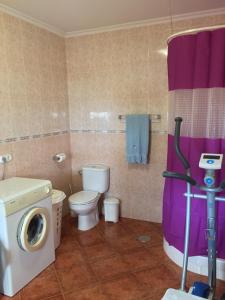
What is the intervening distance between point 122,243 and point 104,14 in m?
2.42

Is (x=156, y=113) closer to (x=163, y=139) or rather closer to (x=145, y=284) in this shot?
(x=163, y=139)

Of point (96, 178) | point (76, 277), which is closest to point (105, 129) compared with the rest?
point (96, 178)

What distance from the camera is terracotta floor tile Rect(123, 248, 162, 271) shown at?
2.38 meters

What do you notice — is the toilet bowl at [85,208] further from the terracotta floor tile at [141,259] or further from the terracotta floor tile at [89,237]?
the terracotta floor tile at [141,259]

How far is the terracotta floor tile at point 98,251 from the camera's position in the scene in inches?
100

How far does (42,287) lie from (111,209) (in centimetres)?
133

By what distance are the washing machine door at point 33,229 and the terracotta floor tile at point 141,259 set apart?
831 mm

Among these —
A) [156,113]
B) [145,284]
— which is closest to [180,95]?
[156,113]

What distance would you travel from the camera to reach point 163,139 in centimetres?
304

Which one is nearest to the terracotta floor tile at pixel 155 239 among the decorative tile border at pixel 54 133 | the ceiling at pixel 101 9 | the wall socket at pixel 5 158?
the decorative tile border at pixel 54 133

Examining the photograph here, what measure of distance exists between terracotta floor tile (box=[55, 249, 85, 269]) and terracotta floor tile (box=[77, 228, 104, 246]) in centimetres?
19

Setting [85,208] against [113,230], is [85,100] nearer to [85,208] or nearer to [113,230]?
[85,208]

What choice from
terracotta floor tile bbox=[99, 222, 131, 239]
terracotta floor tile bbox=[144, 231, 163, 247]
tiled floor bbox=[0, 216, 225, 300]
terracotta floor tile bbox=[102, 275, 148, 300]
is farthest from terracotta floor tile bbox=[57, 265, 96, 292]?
terracotta floor tile bbox=[144, 231, 163, 247]

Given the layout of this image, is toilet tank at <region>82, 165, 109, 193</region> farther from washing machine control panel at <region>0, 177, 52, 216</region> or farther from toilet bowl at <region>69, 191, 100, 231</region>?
washing machine control panel at <region>0, 177, 52, 216</region>
